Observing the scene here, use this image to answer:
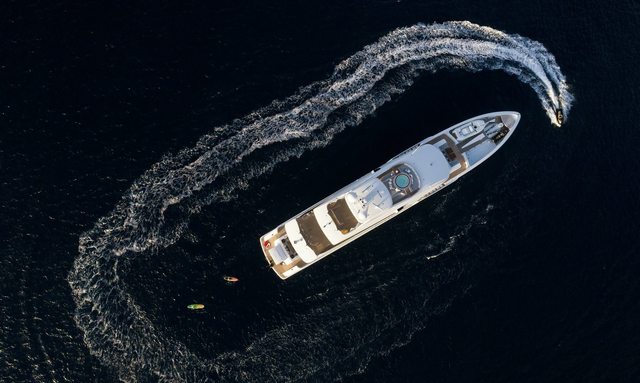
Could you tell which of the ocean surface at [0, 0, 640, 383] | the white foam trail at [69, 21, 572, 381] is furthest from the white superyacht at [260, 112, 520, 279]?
the white foam trail at [69, 21, 572, 381]

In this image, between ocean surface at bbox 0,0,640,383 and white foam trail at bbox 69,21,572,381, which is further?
ocean surface at bbox 0,0,640,383

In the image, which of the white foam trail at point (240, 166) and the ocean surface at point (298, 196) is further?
the ocean surface at point (298, 196)

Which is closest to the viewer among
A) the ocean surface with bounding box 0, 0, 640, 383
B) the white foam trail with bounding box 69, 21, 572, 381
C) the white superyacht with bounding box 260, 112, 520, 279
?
the white superyacht with bounding box 260, 112, 520, 279

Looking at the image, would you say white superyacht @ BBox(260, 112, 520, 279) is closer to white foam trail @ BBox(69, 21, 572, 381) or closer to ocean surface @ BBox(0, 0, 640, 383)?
ocean surface @ BBox(0, 0, 640, 383)

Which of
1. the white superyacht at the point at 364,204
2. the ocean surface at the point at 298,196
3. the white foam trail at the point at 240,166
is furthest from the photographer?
the ocean surface at the point at 298,196

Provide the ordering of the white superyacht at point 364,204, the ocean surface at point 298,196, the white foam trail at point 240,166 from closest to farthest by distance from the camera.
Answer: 1. the white superyacht at point 364,204
2. the white foam trail at point 240,166
3. the ocean surface at point 298,196

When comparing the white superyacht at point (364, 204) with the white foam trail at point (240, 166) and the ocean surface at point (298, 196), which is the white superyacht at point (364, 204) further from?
the white foam trail at point (240, 166)

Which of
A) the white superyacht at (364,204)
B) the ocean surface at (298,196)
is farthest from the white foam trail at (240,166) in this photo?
the white superyacht at (364,204)

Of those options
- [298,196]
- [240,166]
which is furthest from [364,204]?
[240,166]
